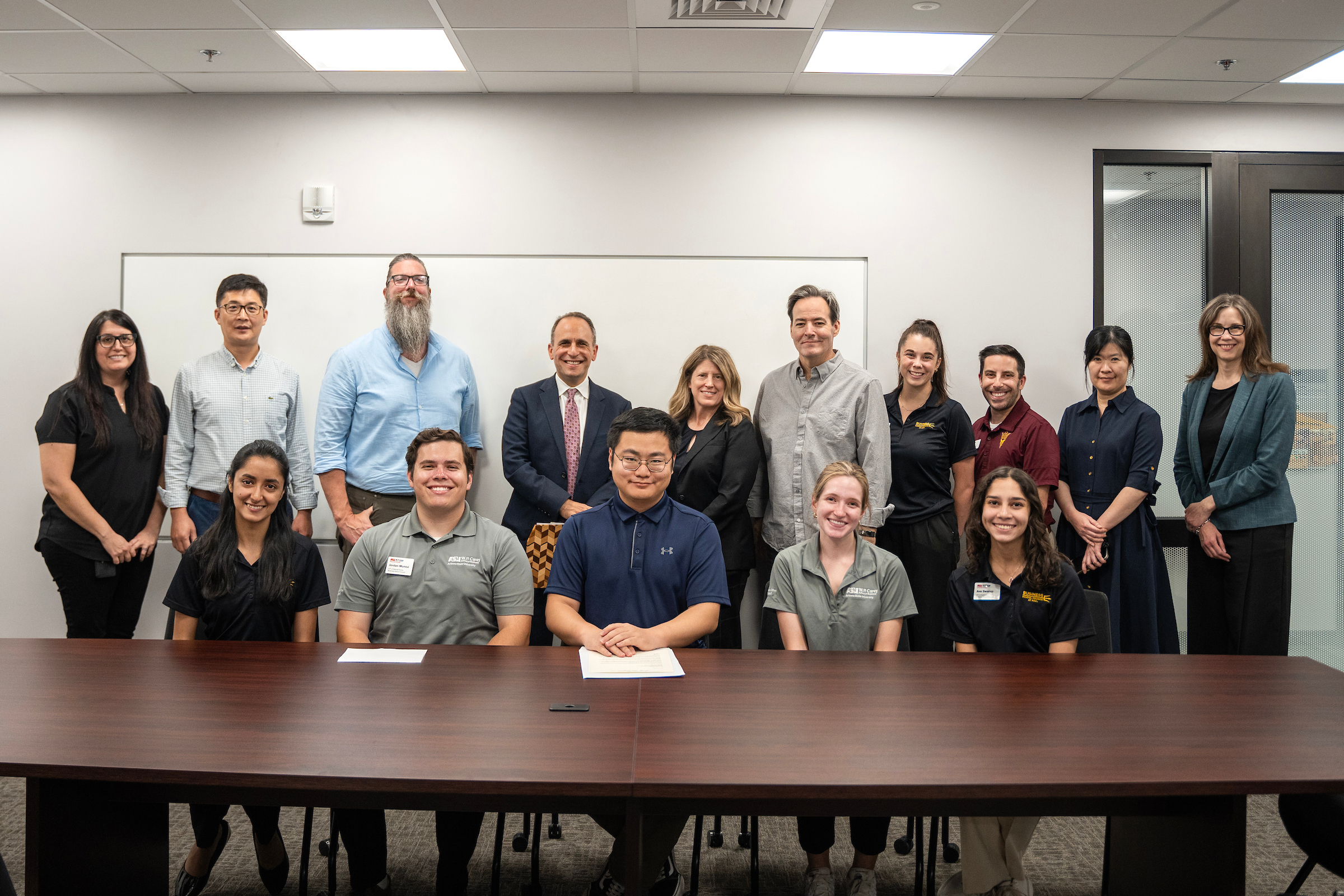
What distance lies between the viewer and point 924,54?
12.8ft

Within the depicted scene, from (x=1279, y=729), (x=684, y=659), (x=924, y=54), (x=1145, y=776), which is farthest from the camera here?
(x=924, y=54)

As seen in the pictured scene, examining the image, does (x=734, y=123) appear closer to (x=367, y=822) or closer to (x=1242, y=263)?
(x=1242, y=263)

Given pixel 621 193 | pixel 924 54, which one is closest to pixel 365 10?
pixel 621 193

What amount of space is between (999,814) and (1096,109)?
3.97 meters

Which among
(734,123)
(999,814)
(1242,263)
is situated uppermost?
(734,123)

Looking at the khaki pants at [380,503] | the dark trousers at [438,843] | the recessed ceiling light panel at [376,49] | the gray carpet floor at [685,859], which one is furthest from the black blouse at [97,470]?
the dark trousers at [438,843]

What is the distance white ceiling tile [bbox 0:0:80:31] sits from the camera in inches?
132

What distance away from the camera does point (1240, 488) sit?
355cm

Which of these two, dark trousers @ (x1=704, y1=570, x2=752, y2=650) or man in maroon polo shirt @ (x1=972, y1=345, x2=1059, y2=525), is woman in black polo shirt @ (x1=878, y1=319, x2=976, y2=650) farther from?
dark trousers @ (x1=704, y1=570, x2=752, y2=650)

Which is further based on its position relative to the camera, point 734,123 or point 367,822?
point 734,123

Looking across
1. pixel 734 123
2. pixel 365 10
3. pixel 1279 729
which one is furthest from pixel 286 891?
pixel 734 123

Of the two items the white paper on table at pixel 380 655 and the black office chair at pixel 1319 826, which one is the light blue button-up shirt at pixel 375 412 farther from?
the black office chair at pixel 1319 826

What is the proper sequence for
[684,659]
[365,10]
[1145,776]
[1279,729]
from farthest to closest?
[365,10], [684,659], [1279,729], [1145,776]

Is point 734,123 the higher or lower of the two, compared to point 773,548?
higher
